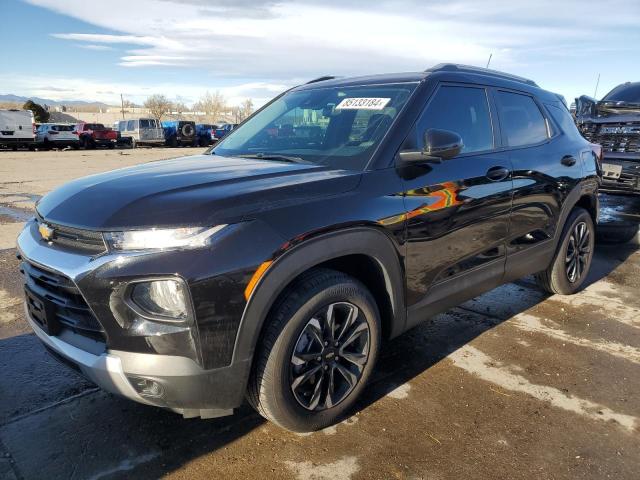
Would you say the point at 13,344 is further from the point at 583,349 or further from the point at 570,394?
the point at 583,349

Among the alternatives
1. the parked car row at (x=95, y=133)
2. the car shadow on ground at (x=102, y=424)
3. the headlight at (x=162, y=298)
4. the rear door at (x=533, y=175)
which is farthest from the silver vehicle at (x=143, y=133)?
the headlight at (x=162, y=298)

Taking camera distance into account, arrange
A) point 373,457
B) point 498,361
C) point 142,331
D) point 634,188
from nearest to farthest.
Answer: point 142,331
point 373,457
point 498,361
point 634,188

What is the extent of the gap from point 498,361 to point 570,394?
0.52 m

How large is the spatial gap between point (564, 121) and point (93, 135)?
29.7m

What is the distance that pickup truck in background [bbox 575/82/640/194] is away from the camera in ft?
24.1

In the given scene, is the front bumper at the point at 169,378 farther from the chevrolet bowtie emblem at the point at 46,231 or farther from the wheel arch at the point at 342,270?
the chevrolet bowtie emblem at the point at 46,231

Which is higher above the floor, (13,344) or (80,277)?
(80,277)

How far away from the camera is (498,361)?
3.55 metres

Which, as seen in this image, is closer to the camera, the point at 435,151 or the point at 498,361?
the point at 435,151

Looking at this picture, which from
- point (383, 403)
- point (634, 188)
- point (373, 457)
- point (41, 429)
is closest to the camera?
point (373, 457)

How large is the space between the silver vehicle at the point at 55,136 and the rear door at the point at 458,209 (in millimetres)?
29400

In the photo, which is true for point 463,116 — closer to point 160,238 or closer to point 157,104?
point 160,238

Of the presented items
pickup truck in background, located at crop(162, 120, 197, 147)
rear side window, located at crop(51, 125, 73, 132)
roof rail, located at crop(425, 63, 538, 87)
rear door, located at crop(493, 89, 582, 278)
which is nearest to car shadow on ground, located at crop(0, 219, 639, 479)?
rear door, located at crop(493, 89, 582, 278)

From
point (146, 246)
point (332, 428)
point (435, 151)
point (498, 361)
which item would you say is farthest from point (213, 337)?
point (498, 361)
